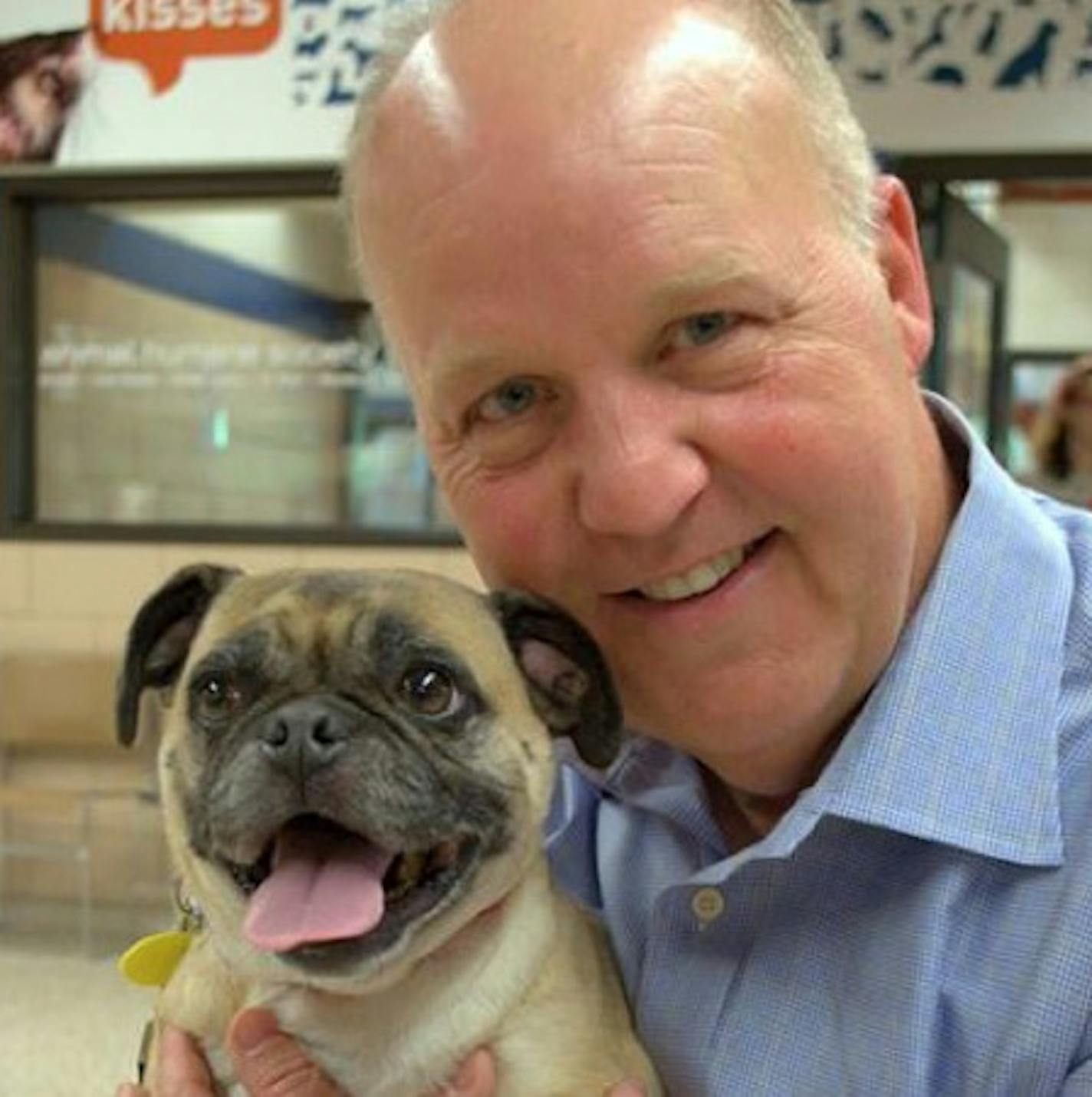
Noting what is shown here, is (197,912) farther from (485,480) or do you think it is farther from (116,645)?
(116,645)

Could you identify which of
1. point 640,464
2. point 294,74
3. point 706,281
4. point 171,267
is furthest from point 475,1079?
point 171,267

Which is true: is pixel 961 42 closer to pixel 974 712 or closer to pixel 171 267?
pixel 171 267

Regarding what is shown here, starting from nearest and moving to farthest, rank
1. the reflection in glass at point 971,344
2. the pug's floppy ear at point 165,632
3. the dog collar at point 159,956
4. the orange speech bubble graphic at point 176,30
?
the pug's floppy ear at point 165,632, the dog collar at point 159,956, the orange speech bubble graphic at point 176,30, the reflection in glass at point 971,344

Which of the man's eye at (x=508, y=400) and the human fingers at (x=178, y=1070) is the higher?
the man's eye at (x=508, y=400)

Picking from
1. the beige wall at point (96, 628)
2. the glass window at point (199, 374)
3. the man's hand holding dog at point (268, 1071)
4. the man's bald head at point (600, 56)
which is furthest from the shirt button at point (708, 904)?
the glass window at point (199, 374)

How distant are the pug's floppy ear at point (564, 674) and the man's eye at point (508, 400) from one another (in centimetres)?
17

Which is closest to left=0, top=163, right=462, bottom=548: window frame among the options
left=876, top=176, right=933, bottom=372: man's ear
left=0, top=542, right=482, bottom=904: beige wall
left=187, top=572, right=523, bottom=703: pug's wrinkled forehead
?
left=0, top=542, right=482, bottom=904: beige wall

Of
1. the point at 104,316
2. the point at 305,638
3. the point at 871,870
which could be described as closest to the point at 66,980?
the point at 104,316

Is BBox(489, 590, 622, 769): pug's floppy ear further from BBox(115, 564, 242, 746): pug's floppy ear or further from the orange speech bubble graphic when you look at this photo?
the orange speech bubble graphic

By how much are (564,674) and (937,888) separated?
0.39 m

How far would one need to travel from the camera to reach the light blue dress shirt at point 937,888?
0.96 m

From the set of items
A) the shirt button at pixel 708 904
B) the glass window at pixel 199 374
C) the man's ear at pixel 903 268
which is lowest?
the glass window at pixel 199 374

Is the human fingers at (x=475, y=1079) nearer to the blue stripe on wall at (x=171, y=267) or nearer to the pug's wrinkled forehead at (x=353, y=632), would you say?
the pug's wrinkled forehead at (x=353, y=632)

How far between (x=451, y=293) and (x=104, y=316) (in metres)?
3.86
